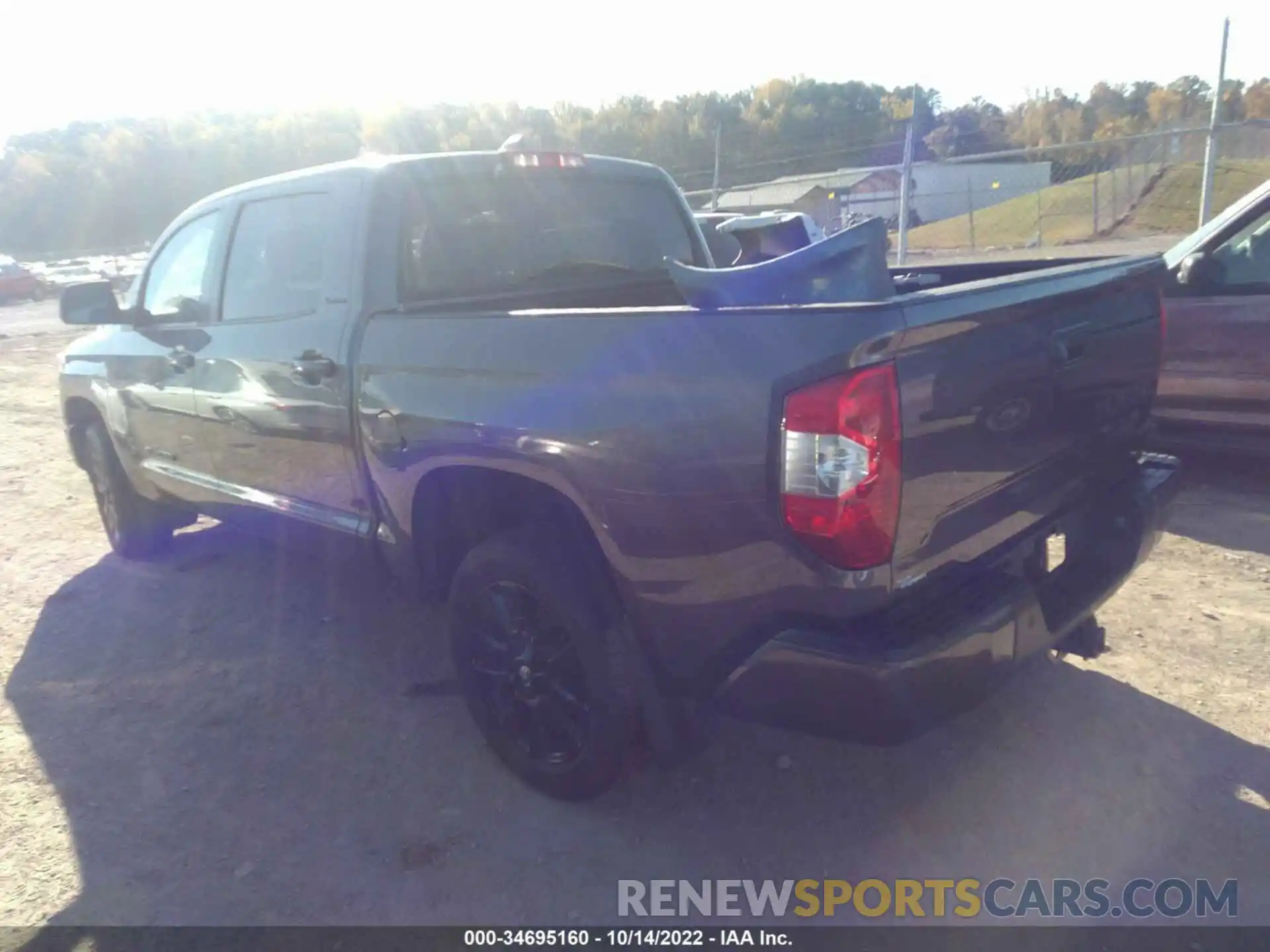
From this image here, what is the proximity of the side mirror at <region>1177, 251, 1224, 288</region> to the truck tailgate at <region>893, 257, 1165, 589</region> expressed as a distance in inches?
97.5

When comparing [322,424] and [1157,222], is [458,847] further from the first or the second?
[1157,222]

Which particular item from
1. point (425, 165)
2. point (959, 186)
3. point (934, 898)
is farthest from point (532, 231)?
point (959, 186)

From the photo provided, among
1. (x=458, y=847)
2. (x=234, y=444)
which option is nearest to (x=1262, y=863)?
(x=458, y=847)

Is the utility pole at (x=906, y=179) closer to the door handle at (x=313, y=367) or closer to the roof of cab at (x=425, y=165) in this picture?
the roof of cab at (x=425, y=165)

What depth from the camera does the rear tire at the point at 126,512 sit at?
553 cm

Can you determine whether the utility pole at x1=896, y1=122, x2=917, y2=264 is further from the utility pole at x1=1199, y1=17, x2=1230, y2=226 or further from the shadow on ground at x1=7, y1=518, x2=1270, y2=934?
the shadow on ground at x1=7, y1=518, x2=1270, y2=934

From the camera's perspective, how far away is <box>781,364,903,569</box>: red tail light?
2.13 metres

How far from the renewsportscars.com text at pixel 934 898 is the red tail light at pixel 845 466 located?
1.00m

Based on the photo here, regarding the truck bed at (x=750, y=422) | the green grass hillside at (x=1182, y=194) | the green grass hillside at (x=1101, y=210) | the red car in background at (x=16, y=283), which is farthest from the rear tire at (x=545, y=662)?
the red car in background at (x=16, y=283)

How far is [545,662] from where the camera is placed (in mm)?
2969

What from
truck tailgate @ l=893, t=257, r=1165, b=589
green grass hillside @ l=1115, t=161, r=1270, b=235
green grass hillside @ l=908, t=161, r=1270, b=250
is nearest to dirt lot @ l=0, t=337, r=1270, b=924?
truck tailgate @ l=893, t=257, r=1165, b=589

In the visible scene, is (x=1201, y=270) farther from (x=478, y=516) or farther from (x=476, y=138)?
(x=476, y=138)

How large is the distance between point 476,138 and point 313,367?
5003cm

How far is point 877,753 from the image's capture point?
3254 millimetres
